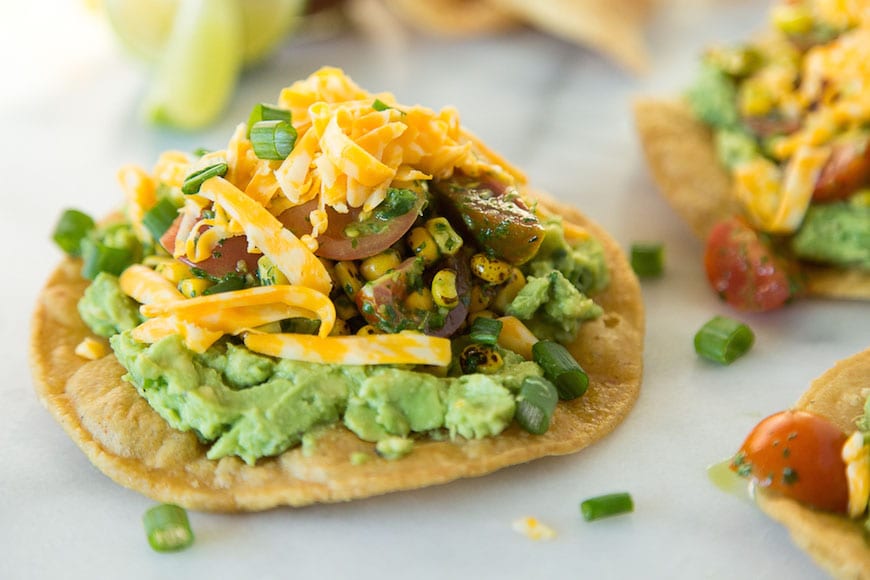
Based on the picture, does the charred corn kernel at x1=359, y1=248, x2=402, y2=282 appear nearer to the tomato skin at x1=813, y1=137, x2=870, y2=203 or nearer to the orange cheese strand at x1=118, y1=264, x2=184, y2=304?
the orange cheese strand at x1=118, y1=264, x2=184, y2=304

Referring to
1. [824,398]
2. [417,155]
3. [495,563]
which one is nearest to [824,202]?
[824,398]

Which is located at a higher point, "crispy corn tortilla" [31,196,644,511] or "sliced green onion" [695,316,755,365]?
"sliced green onion" [695,316,755,365]

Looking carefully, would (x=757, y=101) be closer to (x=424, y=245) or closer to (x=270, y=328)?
(x=424, y=245)

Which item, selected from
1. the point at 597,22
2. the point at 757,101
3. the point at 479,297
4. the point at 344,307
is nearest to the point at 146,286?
the point at 344,307

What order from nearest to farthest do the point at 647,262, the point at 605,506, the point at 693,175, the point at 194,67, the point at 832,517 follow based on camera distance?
1. the point at 832,517
2. the point at 605,506
3. the point at 647,262
4. the point at 693,175
5. the point at 194,67

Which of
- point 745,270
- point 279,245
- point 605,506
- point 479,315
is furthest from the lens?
point 745,270

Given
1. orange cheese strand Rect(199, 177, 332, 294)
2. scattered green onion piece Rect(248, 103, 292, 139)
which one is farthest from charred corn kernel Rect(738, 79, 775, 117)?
orange cheese strand Rect(199, 177, 332, 294)

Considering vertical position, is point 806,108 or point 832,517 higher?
point 806,108
